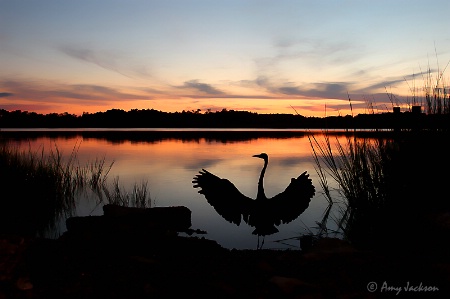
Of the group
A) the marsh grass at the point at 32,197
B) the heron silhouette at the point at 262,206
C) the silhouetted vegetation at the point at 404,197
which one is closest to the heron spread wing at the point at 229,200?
the heron silhouette at the point at 262,206

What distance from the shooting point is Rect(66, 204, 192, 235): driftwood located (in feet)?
17.4

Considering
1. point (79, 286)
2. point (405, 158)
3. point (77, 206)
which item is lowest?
point (77, 206)

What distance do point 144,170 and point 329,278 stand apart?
17.9 meters

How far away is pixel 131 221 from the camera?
6.07 meters

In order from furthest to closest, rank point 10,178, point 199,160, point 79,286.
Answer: point 199,160, point 10,178, point 79,286

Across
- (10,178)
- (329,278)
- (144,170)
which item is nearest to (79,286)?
(329,278)

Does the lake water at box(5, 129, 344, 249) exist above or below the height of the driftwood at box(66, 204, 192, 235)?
below

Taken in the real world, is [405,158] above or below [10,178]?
above

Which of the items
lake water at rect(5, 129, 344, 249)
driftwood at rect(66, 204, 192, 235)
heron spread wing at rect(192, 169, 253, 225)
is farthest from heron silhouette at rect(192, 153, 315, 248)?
driftwood at rect(66, 204, 192, 235)

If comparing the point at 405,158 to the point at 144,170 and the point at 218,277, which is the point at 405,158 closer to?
the point at 218,277

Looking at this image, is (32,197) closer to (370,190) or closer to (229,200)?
(229,200)

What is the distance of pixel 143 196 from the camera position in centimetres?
1184

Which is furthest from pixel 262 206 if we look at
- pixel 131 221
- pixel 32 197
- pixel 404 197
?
pixel 32 197

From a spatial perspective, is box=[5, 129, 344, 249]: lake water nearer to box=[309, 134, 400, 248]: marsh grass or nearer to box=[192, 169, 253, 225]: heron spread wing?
box=[192, 169, 253, 225]: heron spread wing
